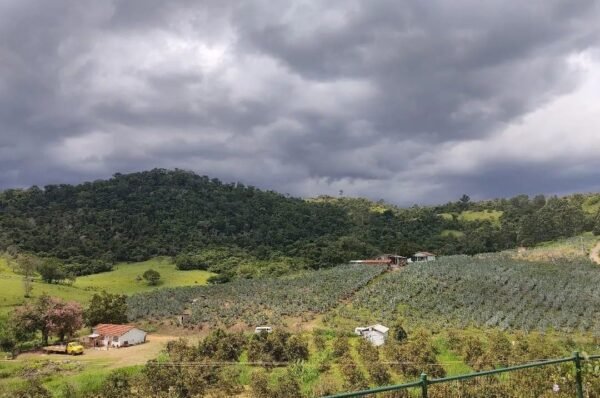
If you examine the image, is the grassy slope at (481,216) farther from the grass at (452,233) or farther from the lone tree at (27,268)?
the lone tree at (27,268)

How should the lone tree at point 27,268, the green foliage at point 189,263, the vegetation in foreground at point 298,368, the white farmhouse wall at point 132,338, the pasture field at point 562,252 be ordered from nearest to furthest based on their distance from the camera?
the vegetation in foreground at point 298,368
the white farmhouse wall at point 132,338
the pasture field at point 562,252
the lone tree at point 27,268
the green foliage at point 189,263

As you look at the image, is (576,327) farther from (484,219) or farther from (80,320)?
(484,219)

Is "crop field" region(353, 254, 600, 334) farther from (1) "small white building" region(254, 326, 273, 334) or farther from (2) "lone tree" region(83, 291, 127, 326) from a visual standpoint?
(2) "lone tree" region(83, 291, 127, 326)

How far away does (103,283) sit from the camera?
99938 millimetres

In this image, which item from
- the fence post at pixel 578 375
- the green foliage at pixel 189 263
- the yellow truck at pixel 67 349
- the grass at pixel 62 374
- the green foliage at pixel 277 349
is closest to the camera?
the fence post at pixel 578 375

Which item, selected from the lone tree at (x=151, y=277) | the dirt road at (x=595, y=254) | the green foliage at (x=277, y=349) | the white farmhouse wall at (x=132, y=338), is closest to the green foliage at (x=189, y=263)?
the lone tree at (x=151, y=277)

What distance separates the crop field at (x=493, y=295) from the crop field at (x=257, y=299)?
14.1 ft

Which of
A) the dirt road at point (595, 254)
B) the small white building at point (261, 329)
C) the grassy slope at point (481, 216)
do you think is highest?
the grassy slope at point (481, 216)

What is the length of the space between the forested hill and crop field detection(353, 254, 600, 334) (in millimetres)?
39970

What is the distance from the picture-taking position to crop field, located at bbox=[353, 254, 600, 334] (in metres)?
52.9

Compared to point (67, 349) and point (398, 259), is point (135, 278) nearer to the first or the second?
point (398, 259)

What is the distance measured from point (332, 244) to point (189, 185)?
8077 centimetres

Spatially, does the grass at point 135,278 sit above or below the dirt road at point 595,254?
below

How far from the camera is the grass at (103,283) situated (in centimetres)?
7569
